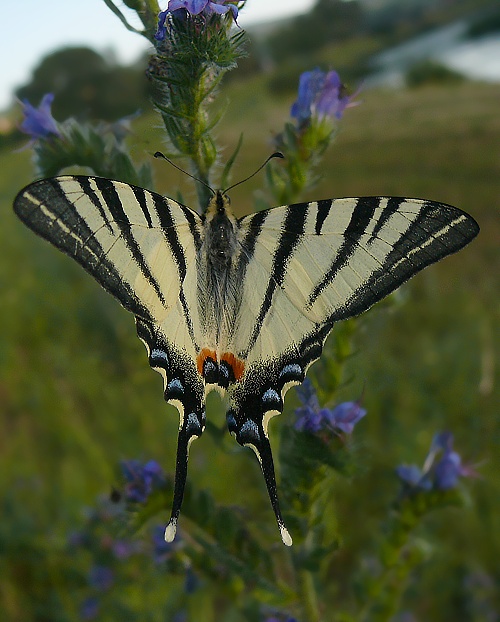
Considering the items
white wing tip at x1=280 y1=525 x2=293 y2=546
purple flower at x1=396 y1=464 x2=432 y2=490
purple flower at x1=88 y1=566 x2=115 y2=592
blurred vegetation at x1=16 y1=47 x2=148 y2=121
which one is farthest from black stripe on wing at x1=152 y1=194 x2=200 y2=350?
blurred vegetation at x1=16 y1=47 x2=148 y2=121

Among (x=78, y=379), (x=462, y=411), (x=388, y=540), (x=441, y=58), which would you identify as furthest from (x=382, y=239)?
(x=441, y=58)

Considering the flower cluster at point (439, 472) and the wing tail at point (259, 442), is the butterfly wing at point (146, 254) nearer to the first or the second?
the wing tail at point (259, 442)

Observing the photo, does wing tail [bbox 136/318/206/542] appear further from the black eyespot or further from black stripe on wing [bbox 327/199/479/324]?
black stripe on wing [bbox 327/199/479/324]

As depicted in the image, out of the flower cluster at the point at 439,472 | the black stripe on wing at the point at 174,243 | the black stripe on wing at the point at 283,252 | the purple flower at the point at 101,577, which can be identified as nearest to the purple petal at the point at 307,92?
the black stripe on wing at the point at 283,252

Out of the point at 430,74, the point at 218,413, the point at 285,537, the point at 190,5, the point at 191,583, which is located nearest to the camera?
the point at 190,5

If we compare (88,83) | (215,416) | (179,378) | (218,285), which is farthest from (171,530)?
(88,83)

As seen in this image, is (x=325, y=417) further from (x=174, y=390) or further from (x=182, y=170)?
(x=182, y=170)
